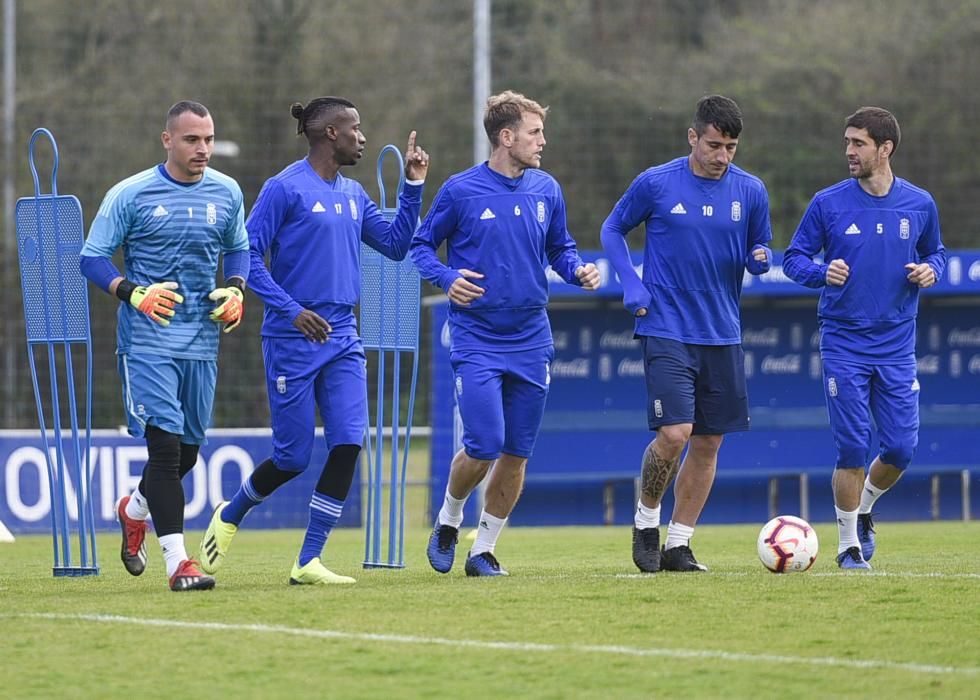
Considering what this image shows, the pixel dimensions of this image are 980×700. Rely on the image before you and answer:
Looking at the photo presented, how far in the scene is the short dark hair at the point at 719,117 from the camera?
8188 mm

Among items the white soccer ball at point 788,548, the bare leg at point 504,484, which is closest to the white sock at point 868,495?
the white soccer ball at point 788,548

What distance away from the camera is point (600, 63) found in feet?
95.2

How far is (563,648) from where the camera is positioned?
5.91m

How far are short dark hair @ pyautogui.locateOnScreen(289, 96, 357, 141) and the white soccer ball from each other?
289 cm

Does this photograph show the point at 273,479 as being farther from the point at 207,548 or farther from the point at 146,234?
the point at 146,234

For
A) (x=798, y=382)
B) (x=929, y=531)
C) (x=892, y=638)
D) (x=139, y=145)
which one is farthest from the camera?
(x=139, y=145)

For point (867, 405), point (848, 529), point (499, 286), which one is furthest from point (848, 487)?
point (499, 286)

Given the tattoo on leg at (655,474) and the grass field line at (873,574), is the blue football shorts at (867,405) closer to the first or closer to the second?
the grass field line at (873,574)

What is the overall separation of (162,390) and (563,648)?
264 cm

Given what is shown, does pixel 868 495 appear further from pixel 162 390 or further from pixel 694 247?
pixel 162 390

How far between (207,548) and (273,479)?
50 centimetres

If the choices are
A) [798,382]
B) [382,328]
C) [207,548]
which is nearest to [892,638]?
[207,548]

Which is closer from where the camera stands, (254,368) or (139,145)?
(254,368)

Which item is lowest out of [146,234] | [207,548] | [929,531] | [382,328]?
[929,531]
